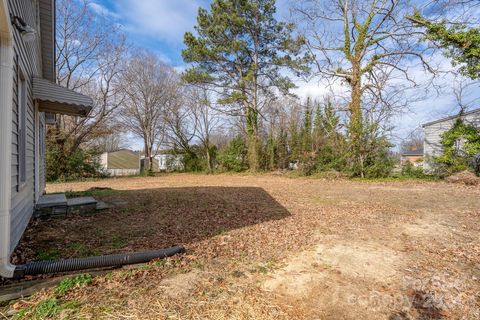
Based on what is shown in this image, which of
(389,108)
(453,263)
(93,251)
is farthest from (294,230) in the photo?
(389,108)

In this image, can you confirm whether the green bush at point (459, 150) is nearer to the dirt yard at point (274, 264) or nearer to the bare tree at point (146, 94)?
the dirt yard at point (274, 264)

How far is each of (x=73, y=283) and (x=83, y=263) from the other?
0.27 metres

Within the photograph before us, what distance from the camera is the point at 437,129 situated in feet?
43.5

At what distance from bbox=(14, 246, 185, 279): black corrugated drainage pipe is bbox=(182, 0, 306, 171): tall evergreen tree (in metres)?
13.9

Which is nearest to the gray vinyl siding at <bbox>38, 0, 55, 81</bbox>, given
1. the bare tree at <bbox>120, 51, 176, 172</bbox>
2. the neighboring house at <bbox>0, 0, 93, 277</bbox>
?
the neighboring house at <bbox>0, 0, 93, 277</bbox>

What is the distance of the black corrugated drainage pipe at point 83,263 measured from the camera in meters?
2.28

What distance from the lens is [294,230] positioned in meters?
4.02

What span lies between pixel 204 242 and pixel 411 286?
2.32m

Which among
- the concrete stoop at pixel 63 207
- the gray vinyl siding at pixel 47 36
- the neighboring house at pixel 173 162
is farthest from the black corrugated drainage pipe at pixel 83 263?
the neighboring house at pixel 173 162

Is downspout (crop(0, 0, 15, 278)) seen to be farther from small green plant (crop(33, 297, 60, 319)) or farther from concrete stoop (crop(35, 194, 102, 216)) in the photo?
concrete stoop (crop(35, 194, 102, 216))

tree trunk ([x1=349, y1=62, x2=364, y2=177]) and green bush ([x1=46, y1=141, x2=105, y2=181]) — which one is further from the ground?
tree trunk ([x1=349, y1=62, x2=364, y2=177])

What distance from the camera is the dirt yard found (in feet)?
6.48

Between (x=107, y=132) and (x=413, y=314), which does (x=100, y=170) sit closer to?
(x=107, y=132)

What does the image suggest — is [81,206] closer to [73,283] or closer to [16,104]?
[16,104]
